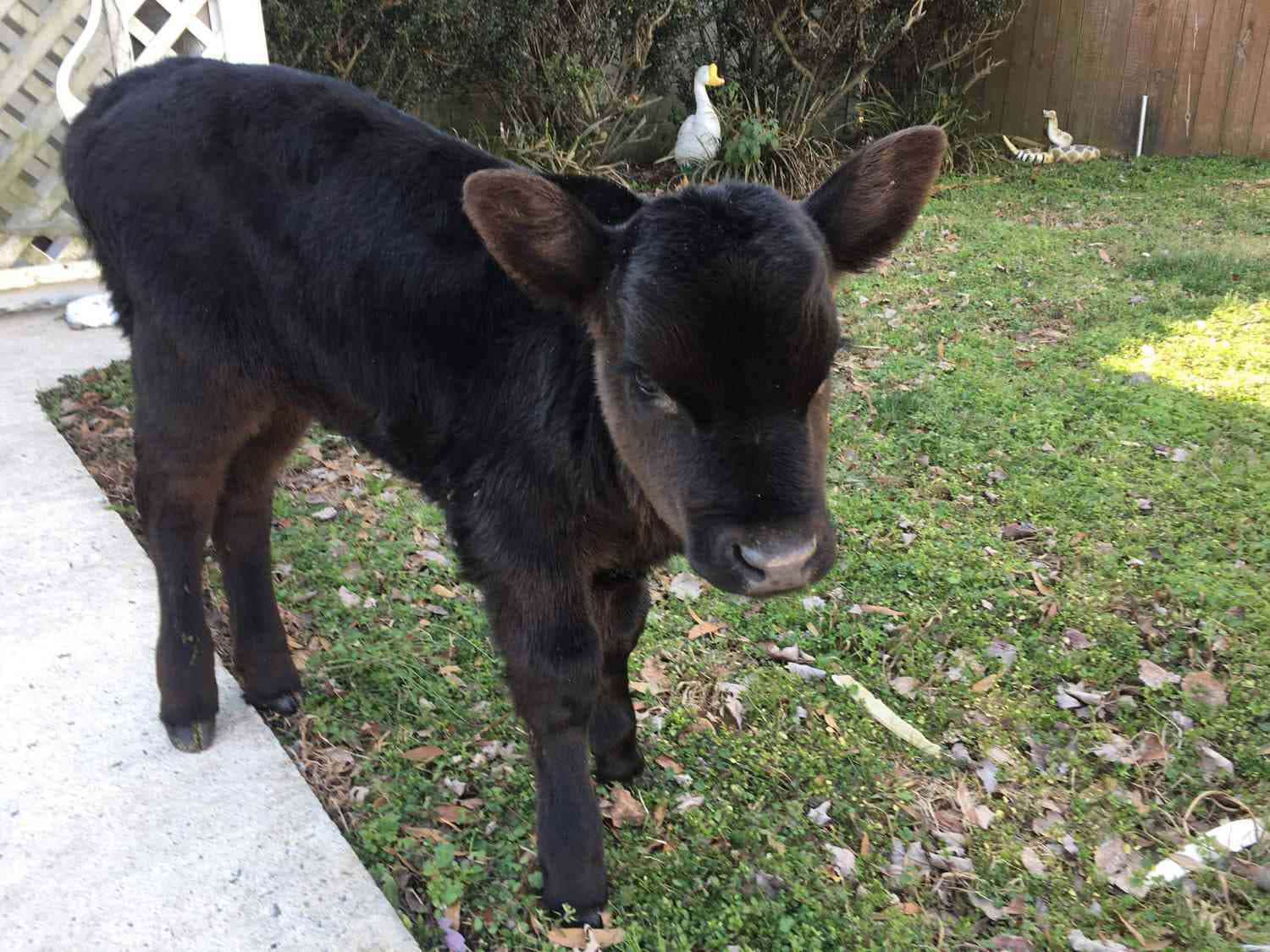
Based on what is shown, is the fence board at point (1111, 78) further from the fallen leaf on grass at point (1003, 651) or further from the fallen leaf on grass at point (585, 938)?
the fallen leaf on grass at point (585, 938)

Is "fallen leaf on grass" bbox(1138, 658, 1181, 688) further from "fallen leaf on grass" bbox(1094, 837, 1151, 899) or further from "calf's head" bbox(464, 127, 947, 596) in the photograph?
"calf's head" bbox(464, 127, 947, 596)

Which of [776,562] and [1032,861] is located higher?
[776,562]

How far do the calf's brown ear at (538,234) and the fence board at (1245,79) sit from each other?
39.3 ft

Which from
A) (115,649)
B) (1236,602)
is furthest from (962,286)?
(115,649)

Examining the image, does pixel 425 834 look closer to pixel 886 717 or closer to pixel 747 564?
pixel 747 564

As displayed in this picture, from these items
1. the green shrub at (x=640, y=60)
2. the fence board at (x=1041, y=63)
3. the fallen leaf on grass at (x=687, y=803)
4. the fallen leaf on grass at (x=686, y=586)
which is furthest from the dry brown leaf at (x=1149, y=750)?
the fence board at (x=1041, y=63)

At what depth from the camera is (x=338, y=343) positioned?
260 cm

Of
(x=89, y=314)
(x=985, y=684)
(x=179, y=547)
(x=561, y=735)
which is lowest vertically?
(x=985, y=684)

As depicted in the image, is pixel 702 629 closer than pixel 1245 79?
Yes

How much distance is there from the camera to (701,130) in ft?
32.6

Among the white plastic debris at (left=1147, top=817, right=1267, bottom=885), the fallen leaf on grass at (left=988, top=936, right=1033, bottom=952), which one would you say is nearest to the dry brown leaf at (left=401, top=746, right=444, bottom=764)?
the fallen leaf on grass at (left=988, top=936, right=1033, bottom=952)

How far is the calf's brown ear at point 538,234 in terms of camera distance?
200cm

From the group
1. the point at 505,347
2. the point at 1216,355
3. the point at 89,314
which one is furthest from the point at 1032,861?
the point at 89,314

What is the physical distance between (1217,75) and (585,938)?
12554 mm
